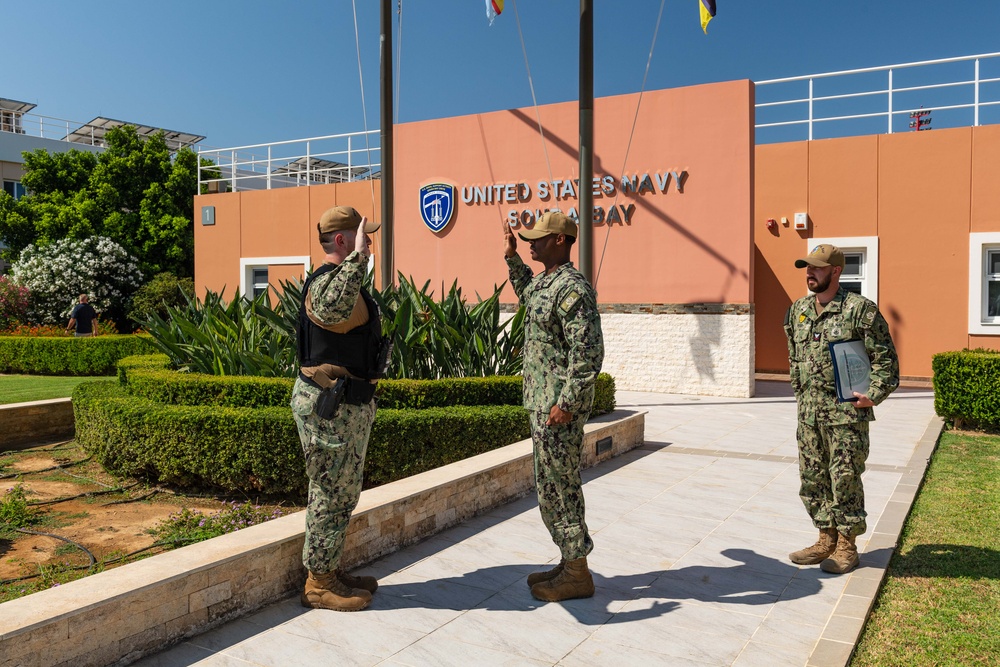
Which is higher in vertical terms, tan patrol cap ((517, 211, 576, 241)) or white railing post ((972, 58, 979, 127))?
white railing post ((972, 58, 979, 127))

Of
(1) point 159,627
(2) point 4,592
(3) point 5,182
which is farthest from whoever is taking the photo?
(3) point 5,182

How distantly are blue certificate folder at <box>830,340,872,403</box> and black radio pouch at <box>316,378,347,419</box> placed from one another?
2.49 metres

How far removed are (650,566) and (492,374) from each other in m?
3.49

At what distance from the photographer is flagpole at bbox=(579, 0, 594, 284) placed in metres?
9.88

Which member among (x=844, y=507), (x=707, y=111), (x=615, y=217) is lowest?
(x=844, y=507)

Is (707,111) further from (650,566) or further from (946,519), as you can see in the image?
(650,566)

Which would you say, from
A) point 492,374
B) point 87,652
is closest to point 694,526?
point 492,374

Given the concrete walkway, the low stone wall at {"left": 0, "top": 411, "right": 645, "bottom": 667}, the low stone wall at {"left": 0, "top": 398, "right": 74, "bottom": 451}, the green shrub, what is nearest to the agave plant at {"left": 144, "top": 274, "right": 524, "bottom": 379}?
the concrete walkway

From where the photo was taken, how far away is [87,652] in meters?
2.95

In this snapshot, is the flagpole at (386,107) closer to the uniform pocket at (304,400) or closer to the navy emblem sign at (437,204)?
the navy emblem sign at (437,204)

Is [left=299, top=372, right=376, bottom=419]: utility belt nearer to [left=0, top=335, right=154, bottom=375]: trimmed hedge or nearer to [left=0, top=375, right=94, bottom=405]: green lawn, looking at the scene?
[left=0, top=375, right=94, bottom=405]: green lawn

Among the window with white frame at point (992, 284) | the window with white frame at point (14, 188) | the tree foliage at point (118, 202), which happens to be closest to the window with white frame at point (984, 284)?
the window with white frame at point (992, 284)

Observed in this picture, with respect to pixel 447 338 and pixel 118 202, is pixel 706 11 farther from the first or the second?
pixel 118 202

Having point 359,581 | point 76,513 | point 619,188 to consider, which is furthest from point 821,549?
point 619,188
